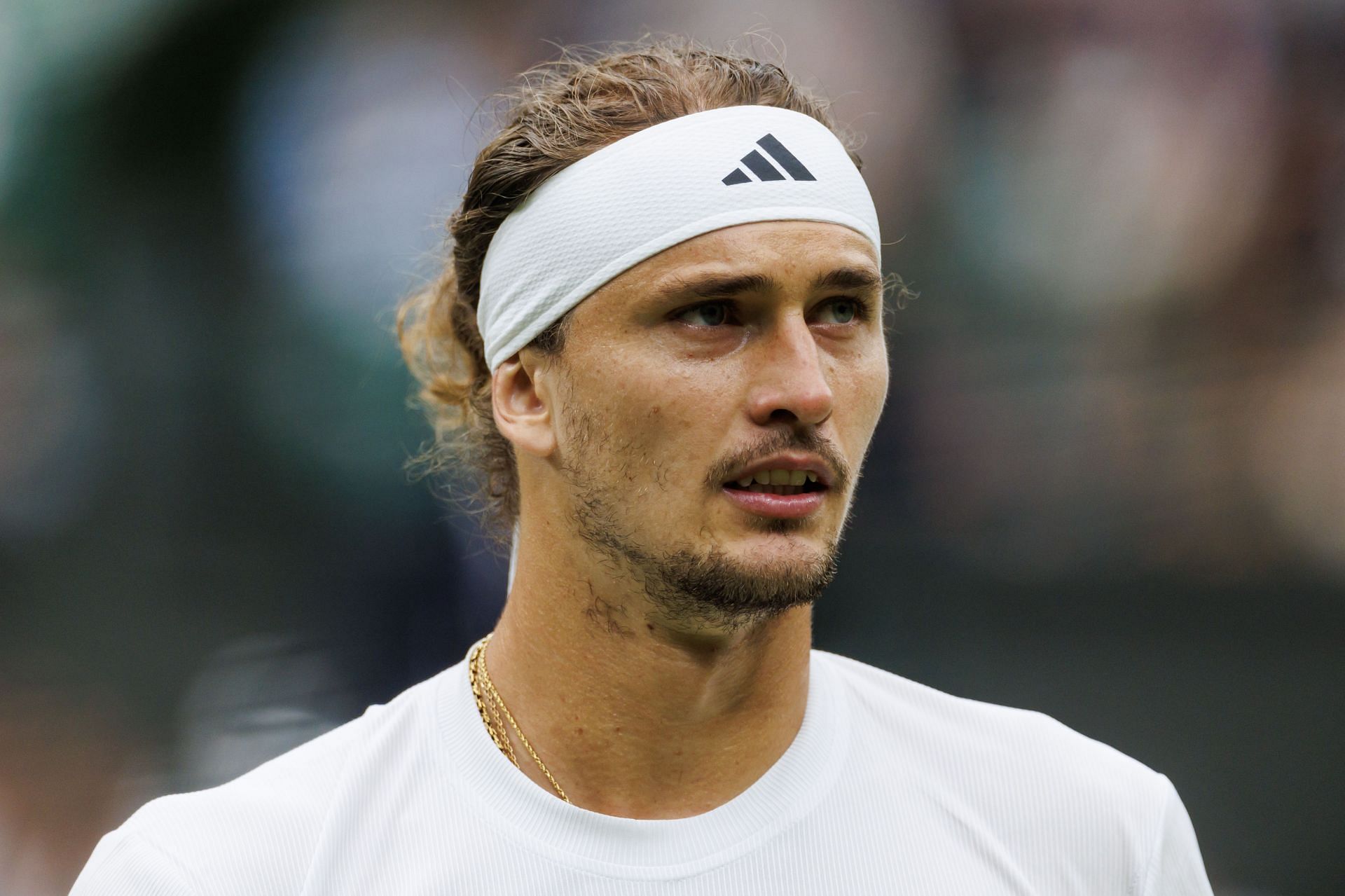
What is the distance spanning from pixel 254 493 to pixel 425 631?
0.69 metres

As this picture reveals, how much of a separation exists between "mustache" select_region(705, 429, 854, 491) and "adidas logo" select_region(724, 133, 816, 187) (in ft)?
1.44

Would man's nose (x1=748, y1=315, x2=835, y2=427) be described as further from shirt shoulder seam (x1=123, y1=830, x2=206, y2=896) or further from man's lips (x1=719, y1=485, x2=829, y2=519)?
shirt shoulder seam (x1=123, y1=830, x2=206, y2=896)

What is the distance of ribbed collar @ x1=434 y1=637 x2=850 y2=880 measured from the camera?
185cm

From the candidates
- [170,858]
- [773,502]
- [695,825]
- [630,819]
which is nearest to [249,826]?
[170,858]

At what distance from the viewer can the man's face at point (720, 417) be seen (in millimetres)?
1847

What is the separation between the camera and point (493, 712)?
2.06 metres

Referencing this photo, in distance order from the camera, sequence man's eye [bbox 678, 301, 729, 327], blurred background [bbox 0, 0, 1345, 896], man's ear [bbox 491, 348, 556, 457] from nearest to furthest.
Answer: man's eye [bbox 678, 301, 729, 327] → man's ear [bbox 491, 348, 556, 457] → blurred background [bbox 0, 0, 1345, 896]

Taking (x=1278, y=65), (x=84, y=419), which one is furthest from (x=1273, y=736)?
(x=84, y=419)

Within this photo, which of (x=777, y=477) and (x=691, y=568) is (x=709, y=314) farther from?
(x=691, y=568)

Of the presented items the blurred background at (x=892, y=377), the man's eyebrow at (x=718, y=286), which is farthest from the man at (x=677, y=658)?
the blurred background at (x=892, y=377)

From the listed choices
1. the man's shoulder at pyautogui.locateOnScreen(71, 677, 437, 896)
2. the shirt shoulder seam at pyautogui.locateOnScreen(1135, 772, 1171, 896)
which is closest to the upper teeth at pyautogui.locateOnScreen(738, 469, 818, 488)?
the man's shoulder at pyautogui.locateOnScreen(71, 677, 437, 896)

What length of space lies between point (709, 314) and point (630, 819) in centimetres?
82

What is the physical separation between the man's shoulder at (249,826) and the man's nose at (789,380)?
820mm

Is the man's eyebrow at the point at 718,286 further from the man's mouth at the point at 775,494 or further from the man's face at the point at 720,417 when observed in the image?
the man's mouth at the point at 775,494
